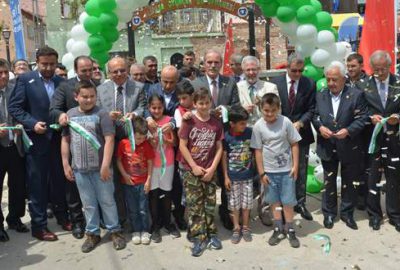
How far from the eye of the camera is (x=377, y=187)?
4383mm

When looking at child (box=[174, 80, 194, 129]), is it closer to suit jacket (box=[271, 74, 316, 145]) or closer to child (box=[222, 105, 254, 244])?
child (box=[222, 105, 254, 244])

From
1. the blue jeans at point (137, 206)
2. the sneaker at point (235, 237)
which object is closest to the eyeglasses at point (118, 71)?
the blue jeans at point (137, 206)

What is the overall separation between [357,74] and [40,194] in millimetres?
3924

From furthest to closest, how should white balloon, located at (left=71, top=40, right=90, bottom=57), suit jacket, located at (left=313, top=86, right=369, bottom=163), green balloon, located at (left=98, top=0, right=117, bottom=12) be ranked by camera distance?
white balloon, located at (left=71, top=40, right=90, bottom=57)
green balloon, located at (left=98, top=0, right=117, bottom=12)
suit jacket, located at (left=313, top=86, right=369, bottom=163)

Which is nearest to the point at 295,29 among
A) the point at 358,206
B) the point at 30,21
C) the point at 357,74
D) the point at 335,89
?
the point at 357,74

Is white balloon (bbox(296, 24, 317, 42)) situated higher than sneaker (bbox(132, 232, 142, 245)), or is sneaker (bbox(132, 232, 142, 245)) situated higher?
white balloon (bbox(296, 24, 317, 42))

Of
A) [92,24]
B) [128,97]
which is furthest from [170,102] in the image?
[92,24]

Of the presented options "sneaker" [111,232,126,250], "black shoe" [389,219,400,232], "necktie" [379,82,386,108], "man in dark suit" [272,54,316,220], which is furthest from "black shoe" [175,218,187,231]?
"necktie" [379,82,386,108]

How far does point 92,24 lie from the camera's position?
6.14 m

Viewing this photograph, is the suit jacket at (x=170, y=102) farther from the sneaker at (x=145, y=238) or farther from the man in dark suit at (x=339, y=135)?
the man in dark suit at (x=339, y=135)

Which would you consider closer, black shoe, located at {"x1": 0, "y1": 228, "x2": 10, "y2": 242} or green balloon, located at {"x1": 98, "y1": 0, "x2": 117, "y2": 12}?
black shoe, located at {"x1": 0, "y1": 228, "x2": 10, "y2": 242}

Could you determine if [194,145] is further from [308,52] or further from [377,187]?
[308,52]

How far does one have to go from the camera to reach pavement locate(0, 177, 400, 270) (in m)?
3.66

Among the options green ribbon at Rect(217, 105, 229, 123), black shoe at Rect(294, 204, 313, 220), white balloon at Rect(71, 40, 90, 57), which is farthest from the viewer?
white balloon at Rect(71, 40, 90, 57)
